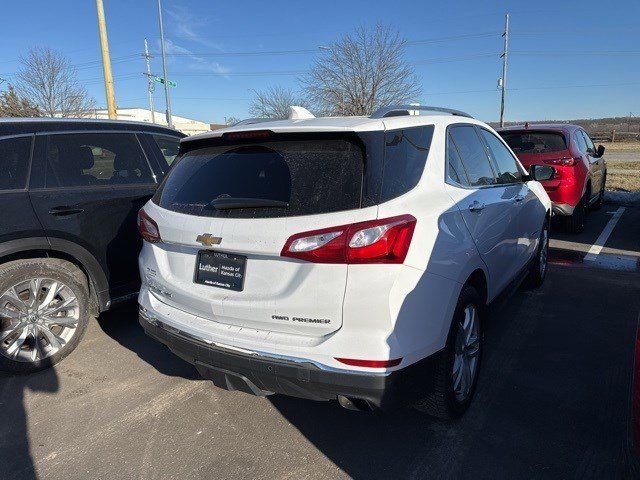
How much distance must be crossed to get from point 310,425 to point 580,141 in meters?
7.24

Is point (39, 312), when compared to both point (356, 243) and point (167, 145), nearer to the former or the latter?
point (167, 145)

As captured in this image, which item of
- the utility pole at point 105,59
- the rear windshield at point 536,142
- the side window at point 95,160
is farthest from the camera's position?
the utility pole at point 105,59

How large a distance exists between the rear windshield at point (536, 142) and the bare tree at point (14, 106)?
2156 cm

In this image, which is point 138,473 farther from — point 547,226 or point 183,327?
point 547,226

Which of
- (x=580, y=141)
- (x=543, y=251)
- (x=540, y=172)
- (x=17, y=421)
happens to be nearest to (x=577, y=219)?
(x=580, y=141)

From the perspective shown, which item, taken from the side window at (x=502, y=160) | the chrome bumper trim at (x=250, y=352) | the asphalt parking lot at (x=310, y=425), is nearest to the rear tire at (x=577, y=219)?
the side window at (x=502, y=160)

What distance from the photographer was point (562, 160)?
23.2ft

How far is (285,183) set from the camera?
2.33 metres

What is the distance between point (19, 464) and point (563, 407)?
3120 millimetres

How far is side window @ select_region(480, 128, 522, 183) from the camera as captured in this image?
376cm

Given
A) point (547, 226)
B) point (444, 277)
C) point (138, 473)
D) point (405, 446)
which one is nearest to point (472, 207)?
point (444, 277)

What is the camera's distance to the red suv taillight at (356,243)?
2.08 metres

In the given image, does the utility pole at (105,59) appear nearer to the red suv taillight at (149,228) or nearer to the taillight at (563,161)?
the taillight at (563,161)

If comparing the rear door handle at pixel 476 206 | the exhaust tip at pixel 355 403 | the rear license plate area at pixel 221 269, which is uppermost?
the rear door handle at pixel 476 206
